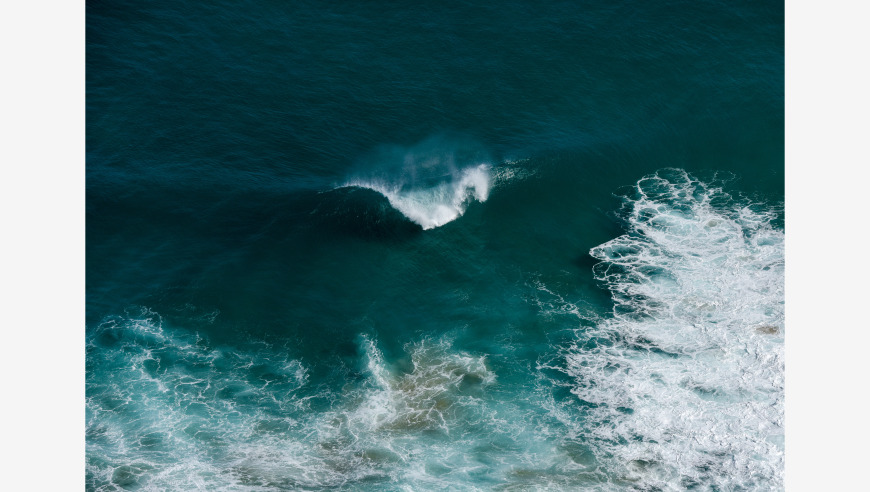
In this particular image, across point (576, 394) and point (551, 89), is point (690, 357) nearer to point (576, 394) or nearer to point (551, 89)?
point (576, 394)

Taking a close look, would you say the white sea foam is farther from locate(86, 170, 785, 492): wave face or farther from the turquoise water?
locate(86, 170, 785, 492): wave face

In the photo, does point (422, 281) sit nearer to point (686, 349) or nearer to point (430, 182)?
point (430, 182)

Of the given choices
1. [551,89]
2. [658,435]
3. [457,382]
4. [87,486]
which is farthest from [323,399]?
[551,89]

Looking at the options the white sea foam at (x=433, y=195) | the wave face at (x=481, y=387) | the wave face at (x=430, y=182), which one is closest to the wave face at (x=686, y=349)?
the wave face at (x=481, y=387)

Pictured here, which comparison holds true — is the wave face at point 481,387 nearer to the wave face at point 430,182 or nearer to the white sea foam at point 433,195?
the white sea foam at point 433,195

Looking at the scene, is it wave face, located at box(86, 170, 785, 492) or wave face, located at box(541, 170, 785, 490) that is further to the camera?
wave face, located at box(541, 170, 785, 490)

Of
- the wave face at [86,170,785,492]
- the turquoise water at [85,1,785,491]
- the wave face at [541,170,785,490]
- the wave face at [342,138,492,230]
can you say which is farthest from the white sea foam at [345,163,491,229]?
the wave face at [541,170,785,490]
